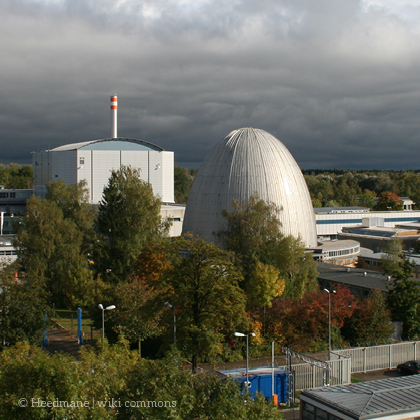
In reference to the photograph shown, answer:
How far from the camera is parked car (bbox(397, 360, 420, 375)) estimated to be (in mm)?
30484

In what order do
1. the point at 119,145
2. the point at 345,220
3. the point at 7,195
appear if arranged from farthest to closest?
the point at 345,220 → the point at 7,195 → the point at 119,145

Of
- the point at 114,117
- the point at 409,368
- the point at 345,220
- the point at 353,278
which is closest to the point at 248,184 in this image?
the point at 353,278

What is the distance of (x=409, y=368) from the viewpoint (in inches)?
1216

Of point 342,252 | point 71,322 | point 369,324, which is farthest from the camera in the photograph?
point 342,252

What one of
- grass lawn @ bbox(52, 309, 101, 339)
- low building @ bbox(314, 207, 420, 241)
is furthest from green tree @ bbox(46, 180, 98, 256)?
low building @ bbox(314, 207, 420, 241)

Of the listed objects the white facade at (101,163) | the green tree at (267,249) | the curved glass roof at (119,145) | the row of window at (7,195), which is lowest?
the green tree at (267,249)

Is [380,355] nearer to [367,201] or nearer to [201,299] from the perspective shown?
[201,299]

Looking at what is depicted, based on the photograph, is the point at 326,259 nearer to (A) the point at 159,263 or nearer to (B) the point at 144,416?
(A) the point at 159,263

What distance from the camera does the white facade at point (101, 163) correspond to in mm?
85312

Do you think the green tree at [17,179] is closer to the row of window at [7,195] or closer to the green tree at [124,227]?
the row of window at [7,195]

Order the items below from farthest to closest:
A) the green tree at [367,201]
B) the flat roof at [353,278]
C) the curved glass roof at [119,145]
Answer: the green tree at [367,201] → the curved glass roof at [119,145] → the flat roof at [353,278]

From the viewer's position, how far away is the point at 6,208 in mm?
90438

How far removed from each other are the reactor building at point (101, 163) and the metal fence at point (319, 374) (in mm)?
61971

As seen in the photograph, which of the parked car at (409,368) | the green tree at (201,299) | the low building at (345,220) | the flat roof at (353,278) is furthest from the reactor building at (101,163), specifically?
the parked car at (409,368)
